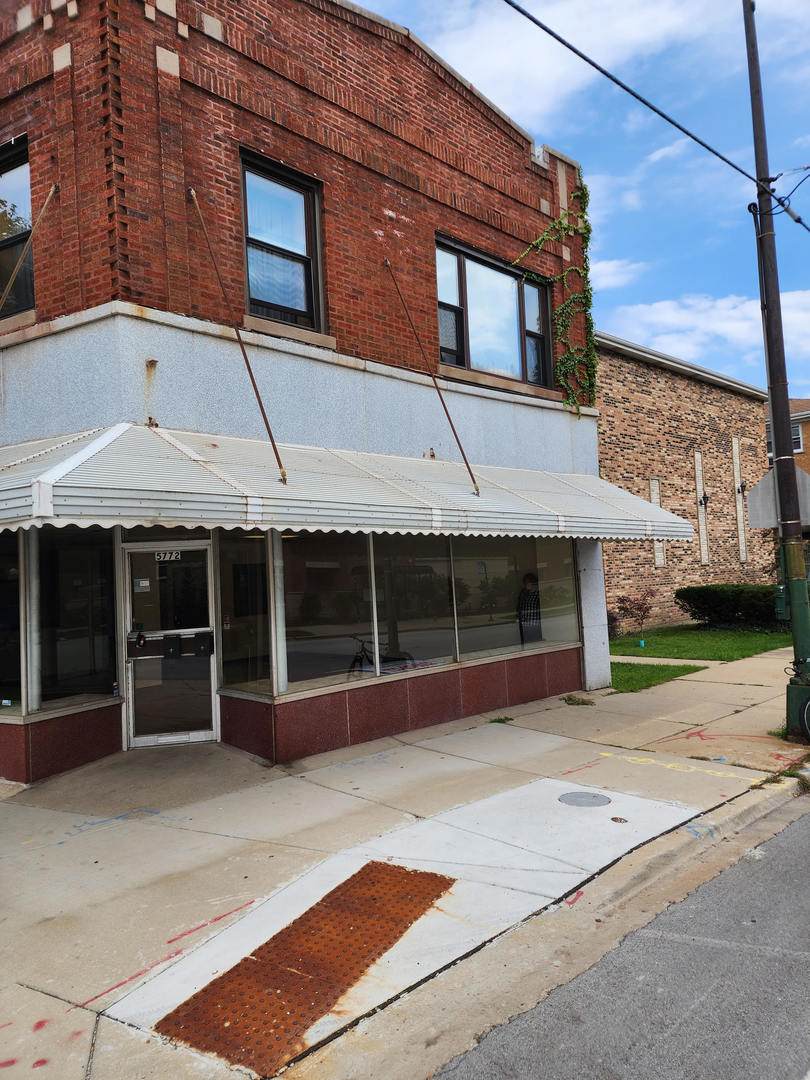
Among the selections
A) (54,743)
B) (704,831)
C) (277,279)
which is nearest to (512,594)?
(277,279)

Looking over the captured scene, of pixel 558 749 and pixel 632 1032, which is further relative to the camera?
pixel 558 749

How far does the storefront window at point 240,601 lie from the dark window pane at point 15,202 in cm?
386

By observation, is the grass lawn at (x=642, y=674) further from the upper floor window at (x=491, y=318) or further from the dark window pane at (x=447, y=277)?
the dark window pane at (x=447, y=277)

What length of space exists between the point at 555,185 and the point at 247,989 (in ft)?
Answer: 40.6

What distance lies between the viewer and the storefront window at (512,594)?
10.9m

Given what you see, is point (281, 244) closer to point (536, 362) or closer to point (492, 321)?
point (492, 321)

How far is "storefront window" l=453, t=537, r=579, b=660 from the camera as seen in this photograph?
10922mm

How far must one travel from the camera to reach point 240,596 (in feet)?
28.5

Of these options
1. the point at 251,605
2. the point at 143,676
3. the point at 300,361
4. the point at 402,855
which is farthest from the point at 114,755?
the point at 300,361

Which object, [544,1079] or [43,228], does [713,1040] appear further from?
[43,228]

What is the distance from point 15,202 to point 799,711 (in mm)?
9950

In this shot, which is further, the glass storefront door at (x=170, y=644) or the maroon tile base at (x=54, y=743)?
the glass storefront door at (x=170, y=644)

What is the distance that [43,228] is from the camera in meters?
8.12

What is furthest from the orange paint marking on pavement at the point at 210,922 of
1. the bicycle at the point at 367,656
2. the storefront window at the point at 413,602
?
the storefront window at the point at 413,602
